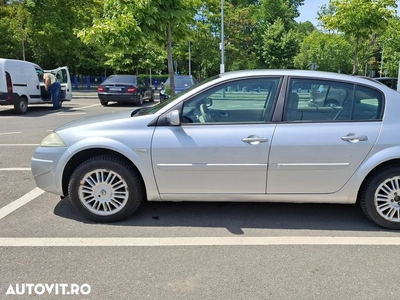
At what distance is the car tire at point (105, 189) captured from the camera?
142 inches

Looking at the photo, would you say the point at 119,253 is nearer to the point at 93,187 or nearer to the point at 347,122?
the point at 93,187

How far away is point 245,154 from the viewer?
135 inches

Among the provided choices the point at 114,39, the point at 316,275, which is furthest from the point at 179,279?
the point at 114,39

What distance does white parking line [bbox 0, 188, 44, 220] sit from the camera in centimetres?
392

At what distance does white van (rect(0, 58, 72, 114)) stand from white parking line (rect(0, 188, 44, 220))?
897 centimetres

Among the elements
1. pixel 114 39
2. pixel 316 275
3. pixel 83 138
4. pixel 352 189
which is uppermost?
pixel 114 39

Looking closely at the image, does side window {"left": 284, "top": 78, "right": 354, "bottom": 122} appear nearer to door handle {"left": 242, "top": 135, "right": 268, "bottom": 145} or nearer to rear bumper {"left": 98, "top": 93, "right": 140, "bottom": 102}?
door handle {"left": 242, "top": 135, "right": 268, "bottom": 145}

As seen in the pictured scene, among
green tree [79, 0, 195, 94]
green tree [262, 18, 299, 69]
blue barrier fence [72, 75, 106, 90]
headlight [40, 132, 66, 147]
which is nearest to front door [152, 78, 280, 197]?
headlight [40, 132, 66, 147]

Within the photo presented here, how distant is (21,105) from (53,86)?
176 cm

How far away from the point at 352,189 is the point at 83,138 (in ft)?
9.24

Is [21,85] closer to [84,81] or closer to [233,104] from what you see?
[233,104]

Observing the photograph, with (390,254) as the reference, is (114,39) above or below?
above

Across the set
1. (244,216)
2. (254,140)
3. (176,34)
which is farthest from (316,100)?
(176,34)

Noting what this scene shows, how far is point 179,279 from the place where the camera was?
2727mm
